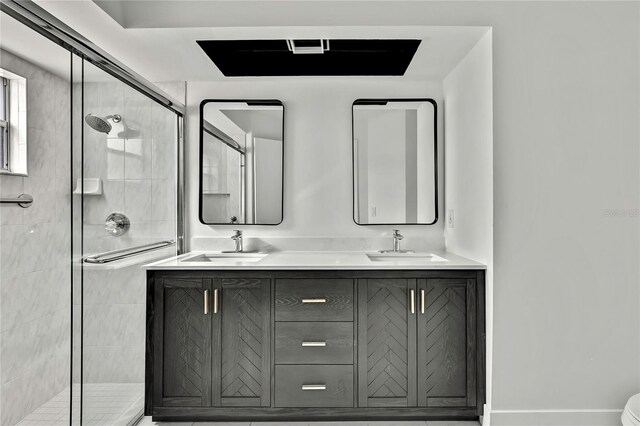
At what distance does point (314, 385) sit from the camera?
2.30 metres

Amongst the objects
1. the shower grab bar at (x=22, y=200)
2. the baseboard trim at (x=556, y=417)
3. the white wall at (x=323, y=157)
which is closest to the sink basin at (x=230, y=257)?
the white wall at (x=323, y=157)

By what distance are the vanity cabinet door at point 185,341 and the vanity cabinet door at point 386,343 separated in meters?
0.84

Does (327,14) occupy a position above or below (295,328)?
above

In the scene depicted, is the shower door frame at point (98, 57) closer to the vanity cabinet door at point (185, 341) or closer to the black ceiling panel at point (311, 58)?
the black ceiling panel at point (311, 58)

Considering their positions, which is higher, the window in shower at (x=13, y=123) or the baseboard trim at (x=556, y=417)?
the window in shower at (x=13, y=123)

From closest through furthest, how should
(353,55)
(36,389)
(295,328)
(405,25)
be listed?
(36,389)
(405,25)
(295,328)
(353,55)

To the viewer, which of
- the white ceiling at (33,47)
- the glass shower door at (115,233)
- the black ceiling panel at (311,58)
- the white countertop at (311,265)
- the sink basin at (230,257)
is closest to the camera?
the white ceiling at (33,47)

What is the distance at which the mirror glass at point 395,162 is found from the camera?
Answer: 2955 millimetres

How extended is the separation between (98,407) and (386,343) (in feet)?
4.73

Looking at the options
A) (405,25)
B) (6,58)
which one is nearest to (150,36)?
(6,58)

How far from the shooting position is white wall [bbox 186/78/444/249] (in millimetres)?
2969

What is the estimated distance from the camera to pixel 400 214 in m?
2.97

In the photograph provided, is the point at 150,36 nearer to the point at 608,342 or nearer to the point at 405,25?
the point at 405,25

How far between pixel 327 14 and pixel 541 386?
7.28ft
